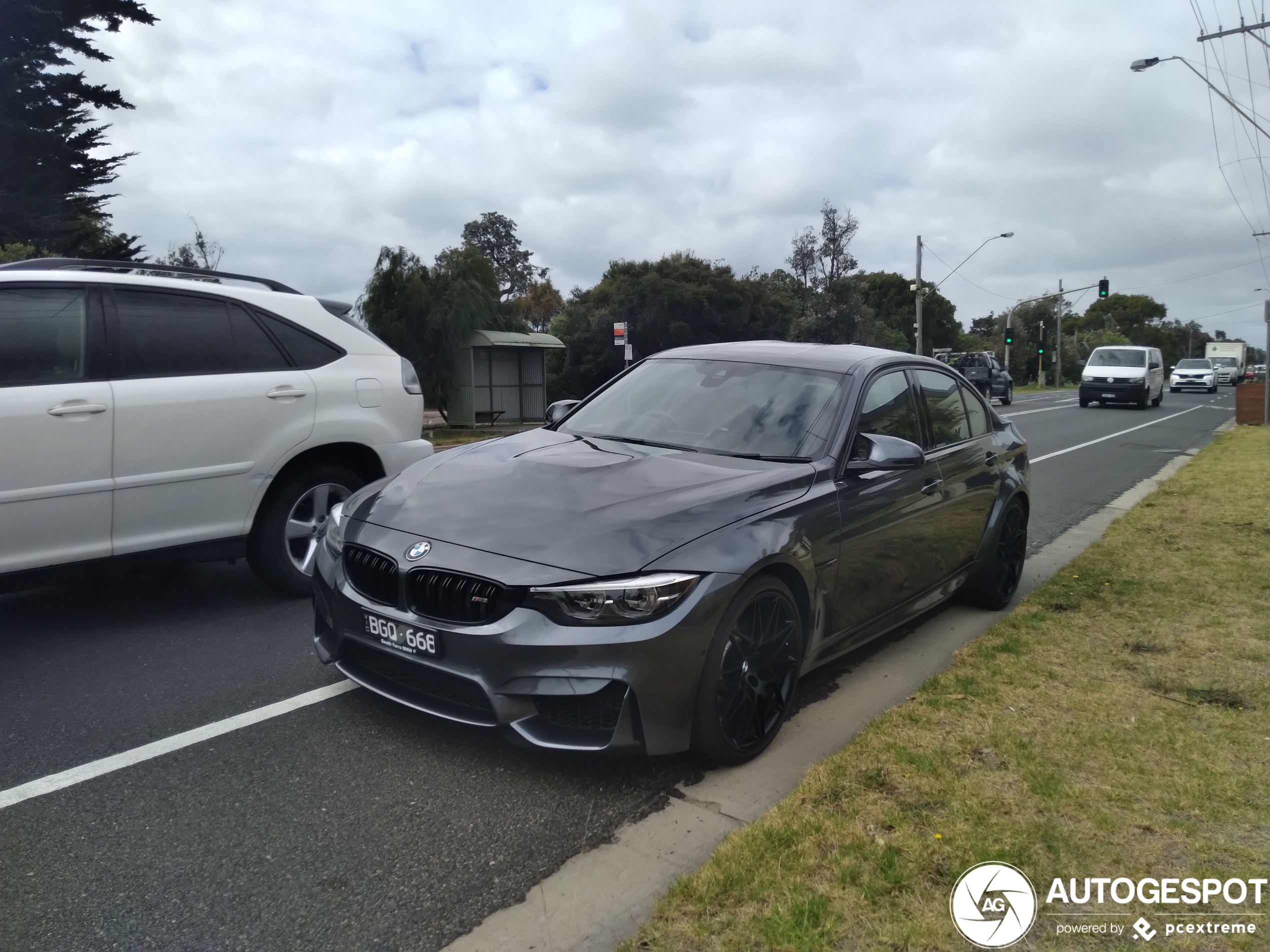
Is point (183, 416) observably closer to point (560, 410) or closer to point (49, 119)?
point (560, 410)

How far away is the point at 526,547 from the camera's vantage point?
10.7ft

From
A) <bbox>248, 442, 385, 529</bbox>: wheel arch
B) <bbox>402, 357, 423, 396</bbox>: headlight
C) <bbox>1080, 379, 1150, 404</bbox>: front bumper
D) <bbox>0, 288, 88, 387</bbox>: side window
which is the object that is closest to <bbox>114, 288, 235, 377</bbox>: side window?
<bbox>0, 288, 88, 387</bbox>: side window

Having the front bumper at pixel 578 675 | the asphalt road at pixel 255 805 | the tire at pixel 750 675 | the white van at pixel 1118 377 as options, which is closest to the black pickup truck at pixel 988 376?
the white van at pixel 1118 377

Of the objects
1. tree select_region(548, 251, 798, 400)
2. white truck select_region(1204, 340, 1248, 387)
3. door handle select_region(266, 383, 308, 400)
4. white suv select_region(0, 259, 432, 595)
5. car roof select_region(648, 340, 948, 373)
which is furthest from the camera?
white truck select_region(1204, 340, 1248, 387)

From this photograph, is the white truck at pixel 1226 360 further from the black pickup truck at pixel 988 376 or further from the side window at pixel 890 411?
the side window at pixel 890 411

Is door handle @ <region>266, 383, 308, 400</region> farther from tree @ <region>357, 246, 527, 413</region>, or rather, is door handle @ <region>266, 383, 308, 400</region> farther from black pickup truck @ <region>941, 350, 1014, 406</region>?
black pickup truck @ <region>941, 350, 1014, 406</region>

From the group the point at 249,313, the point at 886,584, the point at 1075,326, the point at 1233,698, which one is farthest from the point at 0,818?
the point at 1075,326

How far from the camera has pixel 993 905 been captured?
104 inches

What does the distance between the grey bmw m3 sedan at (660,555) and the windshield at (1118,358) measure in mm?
30526

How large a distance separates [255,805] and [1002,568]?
14.7 feet

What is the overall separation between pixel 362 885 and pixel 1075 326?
148 metres

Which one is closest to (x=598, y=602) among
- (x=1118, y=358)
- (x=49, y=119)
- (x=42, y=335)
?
(x=42, y=335)

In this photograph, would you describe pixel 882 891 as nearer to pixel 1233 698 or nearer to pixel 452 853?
pixel 452 853

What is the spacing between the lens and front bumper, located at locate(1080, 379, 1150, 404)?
1227 inches
